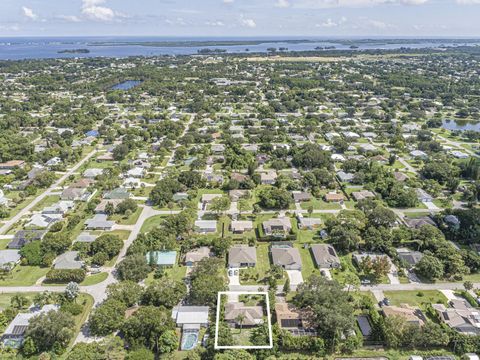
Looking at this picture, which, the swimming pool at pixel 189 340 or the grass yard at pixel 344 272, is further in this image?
the grass yard at pixel 344 272

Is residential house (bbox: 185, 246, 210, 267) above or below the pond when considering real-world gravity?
below

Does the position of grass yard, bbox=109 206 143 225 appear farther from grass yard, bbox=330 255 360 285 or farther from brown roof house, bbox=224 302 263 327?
grass yard, bbox=330 255 360 285

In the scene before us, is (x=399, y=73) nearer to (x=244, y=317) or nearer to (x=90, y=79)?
(x=90, y=79)

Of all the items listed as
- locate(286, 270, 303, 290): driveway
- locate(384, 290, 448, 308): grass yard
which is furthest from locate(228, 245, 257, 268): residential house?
locate(384, 290, 448, 308): grass yard

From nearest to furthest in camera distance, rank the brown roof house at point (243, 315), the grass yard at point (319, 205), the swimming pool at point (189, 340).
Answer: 1. the swimming pool at point (189, 340)
2. the brown roof house at point (243, 315)
3. the grass yard at point (319, 205)

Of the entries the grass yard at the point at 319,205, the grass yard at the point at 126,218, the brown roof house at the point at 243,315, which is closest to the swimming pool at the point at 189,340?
the brown roof house at the point at 243,315

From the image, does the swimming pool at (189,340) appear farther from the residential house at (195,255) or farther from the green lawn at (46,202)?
the green lawn at (46,202)

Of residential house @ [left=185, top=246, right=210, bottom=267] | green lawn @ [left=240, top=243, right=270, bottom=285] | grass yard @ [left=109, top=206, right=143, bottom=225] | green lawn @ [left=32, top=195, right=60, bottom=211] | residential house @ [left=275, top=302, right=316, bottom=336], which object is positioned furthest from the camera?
green lawn @ [left=32, top=195, right=60, bottom=211]

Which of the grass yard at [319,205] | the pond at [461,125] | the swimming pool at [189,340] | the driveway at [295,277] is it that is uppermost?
the pond at [461,125]
